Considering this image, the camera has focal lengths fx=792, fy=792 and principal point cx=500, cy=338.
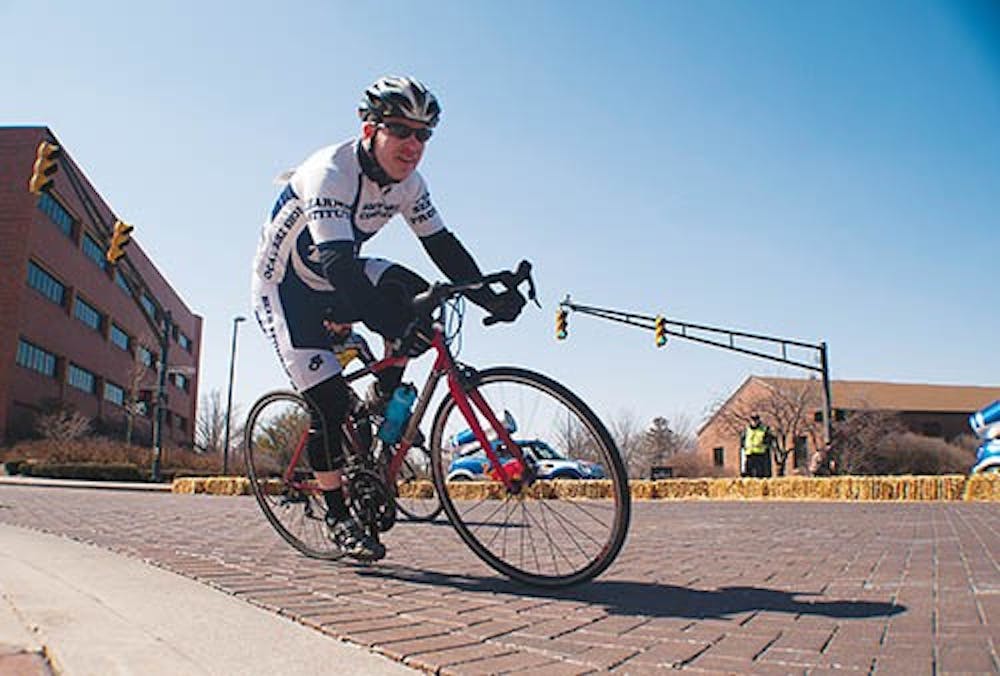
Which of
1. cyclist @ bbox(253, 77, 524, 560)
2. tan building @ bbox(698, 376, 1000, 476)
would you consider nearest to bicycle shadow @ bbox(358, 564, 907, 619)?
cyclist @ bbox(253, 77, 524, 560)

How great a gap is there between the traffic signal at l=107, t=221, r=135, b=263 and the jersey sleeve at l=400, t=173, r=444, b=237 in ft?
51.5

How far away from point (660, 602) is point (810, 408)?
6588 cm

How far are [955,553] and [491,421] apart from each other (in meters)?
2.65

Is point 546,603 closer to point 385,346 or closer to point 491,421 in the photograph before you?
point 491,421

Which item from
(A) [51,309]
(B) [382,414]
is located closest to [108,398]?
(A) [51,309]

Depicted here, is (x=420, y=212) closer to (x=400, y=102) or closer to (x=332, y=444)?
(x=400, y=102)

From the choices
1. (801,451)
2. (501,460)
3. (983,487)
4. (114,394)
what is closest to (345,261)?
(501,460)

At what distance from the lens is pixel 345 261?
3.43 m

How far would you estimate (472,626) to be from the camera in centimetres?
238

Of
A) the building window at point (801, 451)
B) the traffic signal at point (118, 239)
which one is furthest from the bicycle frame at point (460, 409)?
the building window at point (801, 451)

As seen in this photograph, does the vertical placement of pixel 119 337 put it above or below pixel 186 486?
above

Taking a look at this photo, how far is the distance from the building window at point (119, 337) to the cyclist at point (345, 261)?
204ft

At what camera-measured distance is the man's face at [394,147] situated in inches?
145

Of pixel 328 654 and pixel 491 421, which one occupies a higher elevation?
pixel 491 421
